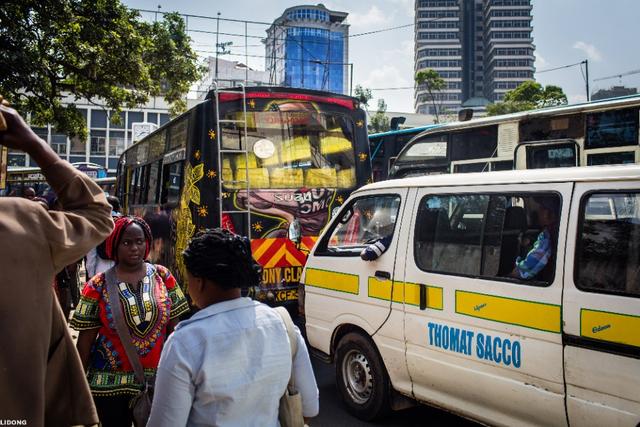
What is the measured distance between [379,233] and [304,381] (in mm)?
2962

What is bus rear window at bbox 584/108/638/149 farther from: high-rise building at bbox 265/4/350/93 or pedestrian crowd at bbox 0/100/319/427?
high-rise building at bbox 265/4/350/93

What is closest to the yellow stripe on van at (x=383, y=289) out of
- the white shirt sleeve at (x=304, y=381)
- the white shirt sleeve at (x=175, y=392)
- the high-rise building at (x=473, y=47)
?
the white shirt sleeve at (x=304, y=381)

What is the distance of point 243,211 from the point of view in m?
6.82

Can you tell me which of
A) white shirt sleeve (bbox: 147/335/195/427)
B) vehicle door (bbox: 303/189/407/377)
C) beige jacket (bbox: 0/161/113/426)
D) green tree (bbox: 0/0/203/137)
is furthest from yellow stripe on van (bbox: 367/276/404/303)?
green tree (bbox: 0/0/203/137)

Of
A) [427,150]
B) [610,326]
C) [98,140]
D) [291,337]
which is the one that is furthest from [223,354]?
[98,140]

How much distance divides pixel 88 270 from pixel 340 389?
281 centimetres

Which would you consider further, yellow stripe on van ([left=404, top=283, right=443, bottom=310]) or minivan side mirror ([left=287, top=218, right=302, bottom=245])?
minivan side mirror ([left=287, top=218, right=302, bottom=245])

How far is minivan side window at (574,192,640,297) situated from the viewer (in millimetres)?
2959

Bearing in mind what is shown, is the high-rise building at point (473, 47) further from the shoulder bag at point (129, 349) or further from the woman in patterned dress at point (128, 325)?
the shoulder bag at point (129, 349)

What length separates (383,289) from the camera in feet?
14.2

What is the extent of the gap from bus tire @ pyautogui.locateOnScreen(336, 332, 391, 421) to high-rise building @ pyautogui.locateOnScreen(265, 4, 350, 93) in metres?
88.3

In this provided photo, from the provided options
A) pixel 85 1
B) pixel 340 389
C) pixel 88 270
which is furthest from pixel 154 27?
pixel 340 389

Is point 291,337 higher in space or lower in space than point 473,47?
lower

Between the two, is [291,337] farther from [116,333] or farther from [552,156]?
[552,156]
